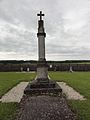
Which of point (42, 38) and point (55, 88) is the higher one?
point (42, 38)

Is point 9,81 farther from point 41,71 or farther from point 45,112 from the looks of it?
point 45,112

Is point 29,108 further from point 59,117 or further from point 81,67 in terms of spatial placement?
point 81,67

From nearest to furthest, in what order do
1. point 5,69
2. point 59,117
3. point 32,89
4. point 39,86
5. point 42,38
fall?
point 59,117, point 32,89, point 39,86, point 42,38, point 5,69

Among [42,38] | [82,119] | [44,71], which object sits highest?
[42,38]

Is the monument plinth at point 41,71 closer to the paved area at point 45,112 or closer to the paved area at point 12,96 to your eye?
the paved area at point 12,96

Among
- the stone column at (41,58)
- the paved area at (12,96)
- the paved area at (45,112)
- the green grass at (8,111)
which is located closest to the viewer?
the paved area at (45,112)

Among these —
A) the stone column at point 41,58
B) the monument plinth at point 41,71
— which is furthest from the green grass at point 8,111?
the stone column at point 41,58

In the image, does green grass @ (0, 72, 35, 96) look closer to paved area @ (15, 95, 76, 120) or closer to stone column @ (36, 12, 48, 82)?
stone column @ (36, 12, 48, 82)

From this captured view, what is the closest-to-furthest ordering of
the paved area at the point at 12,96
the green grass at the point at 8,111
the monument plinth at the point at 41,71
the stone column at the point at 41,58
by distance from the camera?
1. the green grass at the point at 8,111
2. the paved area at the point at 12,96
3. the monument plinth at the point at 41,71
4. the stone column at the point at 41,58

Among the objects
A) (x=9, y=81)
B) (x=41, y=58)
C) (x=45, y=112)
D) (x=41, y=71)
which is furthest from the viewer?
(x=9, y=81)

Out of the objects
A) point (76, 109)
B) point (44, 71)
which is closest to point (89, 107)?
point (76, 109)

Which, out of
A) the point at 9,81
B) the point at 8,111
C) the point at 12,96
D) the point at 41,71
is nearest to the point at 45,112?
the point at 8,111

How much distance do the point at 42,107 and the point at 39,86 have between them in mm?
5598

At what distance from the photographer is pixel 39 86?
1692 cm
